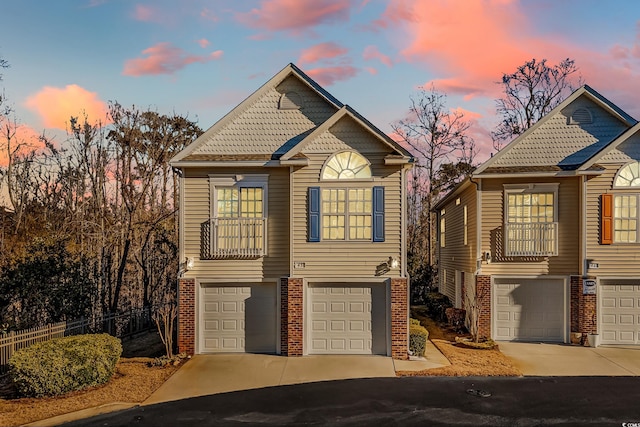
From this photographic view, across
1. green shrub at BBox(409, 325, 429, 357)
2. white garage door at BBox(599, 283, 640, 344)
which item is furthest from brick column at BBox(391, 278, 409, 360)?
white garage door at BBox(599, 283, 640, 344)

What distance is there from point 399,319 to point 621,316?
26.7 ft

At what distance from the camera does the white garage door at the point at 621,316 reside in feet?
51.6

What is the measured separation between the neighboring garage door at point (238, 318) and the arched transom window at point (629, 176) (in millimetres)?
12145

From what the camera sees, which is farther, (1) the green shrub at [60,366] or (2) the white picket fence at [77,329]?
(2) the white picket fence at [77,329]

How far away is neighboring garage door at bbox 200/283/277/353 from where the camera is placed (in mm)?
14539

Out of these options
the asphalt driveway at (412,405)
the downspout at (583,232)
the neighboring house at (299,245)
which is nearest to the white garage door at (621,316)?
the downspout at (583,232)

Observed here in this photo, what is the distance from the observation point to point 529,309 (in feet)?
53.8

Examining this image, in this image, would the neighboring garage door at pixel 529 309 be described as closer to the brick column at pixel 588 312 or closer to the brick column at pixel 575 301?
the brick column at pixel 575 301

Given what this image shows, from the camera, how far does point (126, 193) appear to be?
2625 centimetres

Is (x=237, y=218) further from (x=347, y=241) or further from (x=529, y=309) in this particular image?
(x=529, y=309)

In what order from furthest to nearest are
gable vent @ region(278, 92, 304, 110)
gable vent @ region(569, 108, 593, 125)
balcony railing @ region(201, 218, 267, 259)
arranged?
gable vent @ region(569, 108, 593, 125) < gable vent @ region(278, 92, 304, 110) < balcony railing @ region(201, 218, 267, 259)

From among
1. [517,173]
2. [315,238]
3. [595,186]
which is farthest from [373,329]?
[595,186]

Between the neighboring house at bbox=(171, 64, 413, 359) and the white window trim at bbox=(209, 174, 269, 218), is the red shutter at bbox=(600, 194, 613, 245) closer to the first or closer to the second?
the neighboring house at bbox=(171, 64, 413, 359)

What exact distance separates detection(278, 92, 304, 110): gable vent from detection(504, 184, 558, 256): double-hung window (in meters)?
7.83
